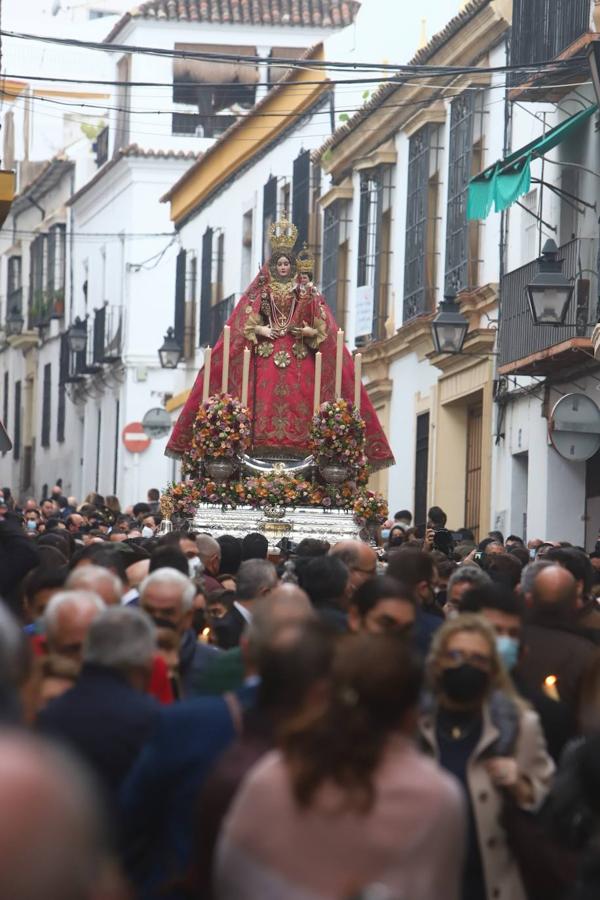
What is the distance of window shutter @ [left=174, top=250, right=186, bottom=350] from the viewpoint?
37.9 m

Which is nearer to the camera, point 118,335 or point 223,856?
point 223,856

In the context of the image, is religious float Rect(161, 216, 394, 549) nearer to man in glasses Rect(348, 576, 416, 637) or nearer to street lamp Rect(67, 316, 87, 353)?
man in glasses Rect(348, 576, 416, 637)

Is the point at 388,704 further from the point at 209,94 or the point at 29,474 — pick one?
the point at 29,474

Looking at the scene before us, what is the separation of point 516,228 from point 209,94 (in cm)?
1903

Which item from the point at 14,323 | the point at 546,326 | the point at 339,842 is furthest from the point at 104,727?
the point at 14,323

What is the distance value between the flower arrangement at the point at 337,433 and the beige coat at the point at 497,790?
35.1 feet

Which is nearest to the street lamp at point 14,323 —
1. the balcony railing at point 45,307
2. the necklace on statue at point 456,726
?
the balcony railing at point 45,307

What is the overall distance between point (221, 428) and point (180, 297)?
22.3 m

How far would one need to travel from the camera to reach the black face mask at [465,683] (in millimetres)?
5641

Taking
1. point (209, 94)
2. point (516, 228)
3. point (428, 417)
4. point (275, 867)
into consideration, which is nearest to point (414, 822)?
point (275, 867)

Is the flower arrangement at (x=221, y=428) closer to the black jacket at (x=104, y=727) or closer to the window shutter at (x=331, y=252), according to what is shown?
the black jacket at (x=104, y=727)

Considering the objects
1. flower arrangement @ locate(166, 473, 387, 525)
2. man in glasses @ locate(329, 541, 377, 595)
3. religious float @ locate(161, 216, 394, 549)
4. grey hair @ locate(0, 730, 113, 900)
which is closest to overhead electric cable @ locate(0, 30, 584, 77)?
religious float @ locate(161, 216, 394, 549)

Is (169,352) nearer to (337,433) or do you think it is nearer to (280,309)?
(280,309)

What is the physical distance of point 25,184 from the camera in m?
54.1
